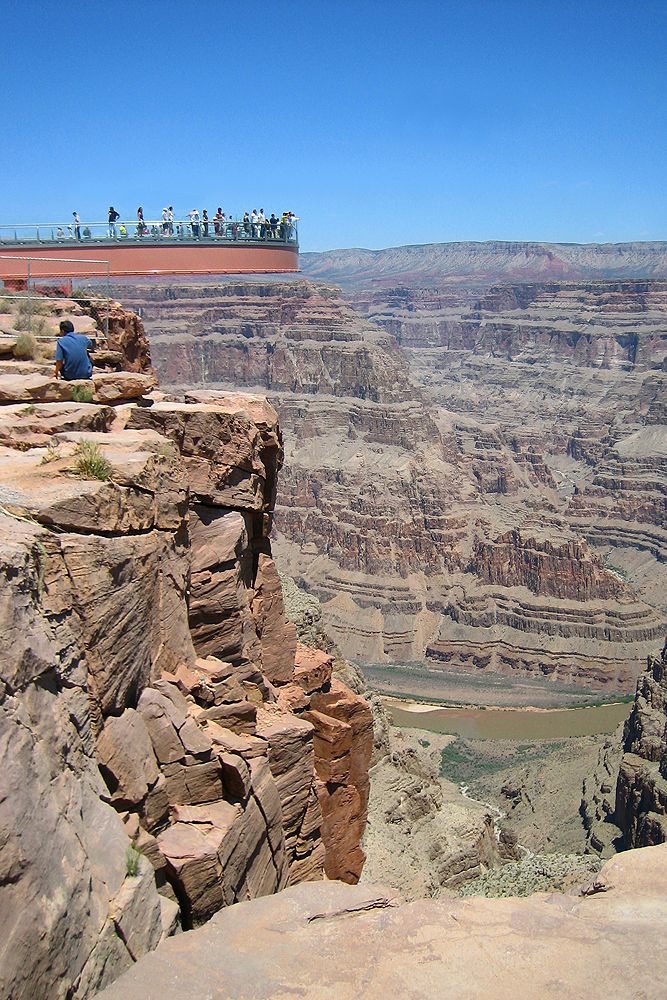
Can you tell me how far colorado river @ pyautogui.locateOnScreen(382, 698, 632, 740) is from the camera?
74562 mm

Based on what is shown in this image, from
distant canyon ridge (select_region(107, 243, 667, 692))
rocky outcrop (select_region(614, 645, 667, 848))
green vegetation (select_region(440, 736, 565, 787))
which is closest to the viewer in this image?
rocky outcrop (select_region(614, 645, 667, 848))

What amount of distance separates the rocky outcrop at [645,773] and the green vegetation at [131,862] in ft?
120

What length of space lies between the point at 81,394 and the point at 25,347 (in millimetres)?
3161

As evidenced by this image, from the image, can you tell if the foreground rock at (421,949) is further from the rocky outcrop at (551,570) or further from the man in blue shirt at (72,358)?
the rocky outcrop at (551,570)

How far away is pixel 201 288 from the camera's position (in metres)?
166

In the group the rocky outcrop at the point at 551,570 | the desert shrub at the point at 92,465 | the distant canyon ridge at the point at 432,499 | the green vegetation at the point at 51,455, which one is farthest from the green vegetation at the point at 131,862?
the rocky outcrop at the point at 551,570

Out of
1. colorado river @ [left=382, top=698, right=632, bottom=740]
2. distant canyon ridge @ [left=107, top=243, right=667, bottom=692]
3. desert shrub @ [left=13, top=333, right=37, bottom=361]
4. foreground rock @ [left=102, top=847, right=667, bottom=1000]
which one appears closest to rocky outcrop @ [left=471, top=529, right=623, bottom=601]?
distant canyon ridge @ [left=107, top=243, right=667, bottom=692]

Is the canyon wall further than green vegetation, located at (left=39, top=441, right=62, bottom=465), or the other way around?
green vegetation, located at (left=39, top=441, right=62, bottom=465)

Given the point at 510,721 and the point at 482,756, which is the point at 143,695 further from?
the point at 510,721

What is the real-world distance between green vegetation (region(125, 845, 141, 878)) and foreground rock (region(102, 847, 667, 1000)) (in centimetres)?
60

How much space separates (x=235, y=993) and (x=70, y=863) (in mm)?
1489

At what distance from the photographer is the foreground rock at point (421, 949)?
7.53 m

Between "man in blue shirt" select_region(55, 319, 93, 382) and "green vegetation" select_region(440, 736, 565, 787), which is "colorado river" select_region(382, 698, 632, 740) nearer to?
"green vegetation" select_region(440, 736, 565, 787)

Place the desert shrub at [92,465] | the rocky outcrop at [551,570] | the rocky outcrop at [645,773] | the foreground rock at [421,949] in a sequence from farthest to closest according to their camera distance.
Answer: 1. the rocky outcrop at [551,570]
2. the rocky outcrop at [645,773]
3. the desert shrub at [92,465]
4. the foreground rock at [421,949]
